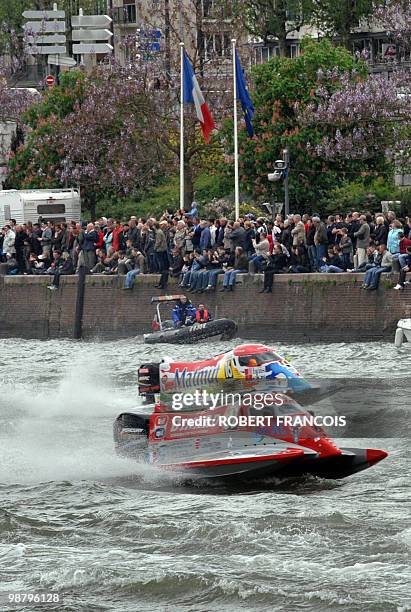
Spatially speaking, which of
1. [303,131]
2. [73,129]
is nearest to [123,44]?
[73,129]

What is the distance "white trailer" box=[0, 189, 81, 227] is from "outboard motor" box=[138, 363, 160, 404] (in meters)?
30.4

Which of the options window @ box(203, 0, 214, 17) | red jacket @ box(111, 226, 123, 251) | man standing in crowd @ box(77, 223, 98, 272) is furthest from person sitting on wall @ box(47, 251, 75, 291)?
window @ box(203, 0, 214, 17)

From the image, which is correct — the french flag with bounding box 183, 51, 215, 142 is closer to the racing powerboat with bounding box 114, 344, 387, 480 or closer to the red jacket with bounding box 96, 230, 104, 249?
the red jacket with bounding box 96, 230, 104, 249

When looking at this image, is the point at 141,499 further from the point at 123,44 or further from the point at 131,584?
the point at 123,44

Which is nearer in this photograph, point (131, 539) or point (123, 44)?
point (131, 539)

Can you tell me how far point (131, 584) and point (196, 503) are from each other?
400 centimetres

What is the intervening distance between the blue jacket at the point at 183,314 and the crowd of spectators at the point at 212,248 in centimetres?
106

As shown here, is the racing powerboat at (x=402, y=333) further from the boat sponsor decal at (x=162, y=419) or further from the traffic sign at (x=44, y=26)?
the traffic sign at (x=44, y=26)

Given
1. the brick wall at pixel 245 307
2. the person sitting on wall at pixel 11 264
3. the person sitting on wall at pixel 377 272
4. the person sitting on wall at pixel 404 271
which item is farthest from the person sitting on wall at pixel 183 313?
the person sitting on wall at pixel 11 264

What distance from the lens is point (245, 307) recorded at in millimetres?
43750

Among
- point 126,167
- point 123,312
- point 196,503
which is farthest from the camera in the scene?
point 126,167

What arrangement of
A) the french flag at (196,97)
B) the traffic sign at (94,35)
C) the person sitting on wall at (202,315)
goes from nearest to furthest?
the person sitting on wall at (202,315)
the french flag at (196,97)
the traffic sign at (94,35)

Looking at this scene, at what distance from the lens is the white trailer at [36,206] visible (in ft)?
182

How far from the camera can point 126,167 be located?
201 feet
